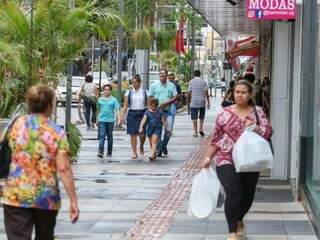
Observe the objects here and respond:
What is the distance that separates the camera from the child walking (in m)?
17.8

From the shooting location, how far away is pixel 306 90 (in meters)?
11.7

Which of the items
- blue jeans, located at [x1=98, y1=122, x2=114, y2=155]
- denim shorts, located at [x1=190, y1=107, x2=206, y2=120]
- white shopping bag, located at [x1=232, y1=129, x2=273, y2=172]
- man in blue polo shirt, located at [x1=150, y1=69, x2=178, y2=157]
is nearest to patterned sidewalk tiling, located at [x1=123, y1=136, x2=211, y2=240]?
white shopping bag, located at [x1=232, y1=129, x2=273, y2=172]

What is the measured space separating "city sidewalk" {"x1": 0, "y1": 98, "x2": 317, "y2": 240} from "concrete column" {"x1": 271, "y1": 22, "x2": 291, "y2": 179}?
0.46m

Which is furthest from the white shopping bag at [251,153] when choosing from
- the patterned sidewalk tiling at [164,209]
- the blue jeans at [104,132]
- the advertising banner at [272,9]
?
the blue jeans at [104,132]

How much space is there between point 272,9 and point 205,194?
13.9 ft

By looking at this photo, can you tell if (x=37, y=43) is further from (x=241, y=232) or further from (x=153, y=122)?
(x=241, y=232)

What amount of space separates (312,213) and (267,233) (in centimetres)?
73

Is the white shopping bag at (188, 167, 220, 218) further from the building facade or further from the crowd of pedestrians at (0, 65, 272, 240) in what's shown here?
the building facade

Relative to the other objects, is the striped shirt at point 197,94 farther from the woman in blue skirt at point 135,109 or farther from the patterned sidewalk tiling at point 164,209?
the patterned sidewalk tiling at point 164,209

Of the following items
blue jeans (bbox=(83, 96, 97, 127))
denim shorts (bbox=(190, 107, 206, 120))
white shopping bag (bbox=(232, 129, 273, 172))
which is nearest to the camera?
white shopping bag (bbox=(232, 129, 273, 172))

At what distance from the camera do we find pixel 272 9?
41.1ft

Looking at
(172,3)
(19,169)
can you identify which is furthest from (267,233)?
(172,3)

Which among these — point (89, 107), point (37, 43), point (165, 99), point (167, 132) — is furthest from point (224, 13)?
point (89, 107)

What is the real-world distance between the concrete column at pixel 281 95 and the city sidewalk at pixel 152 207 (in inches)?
17.9
